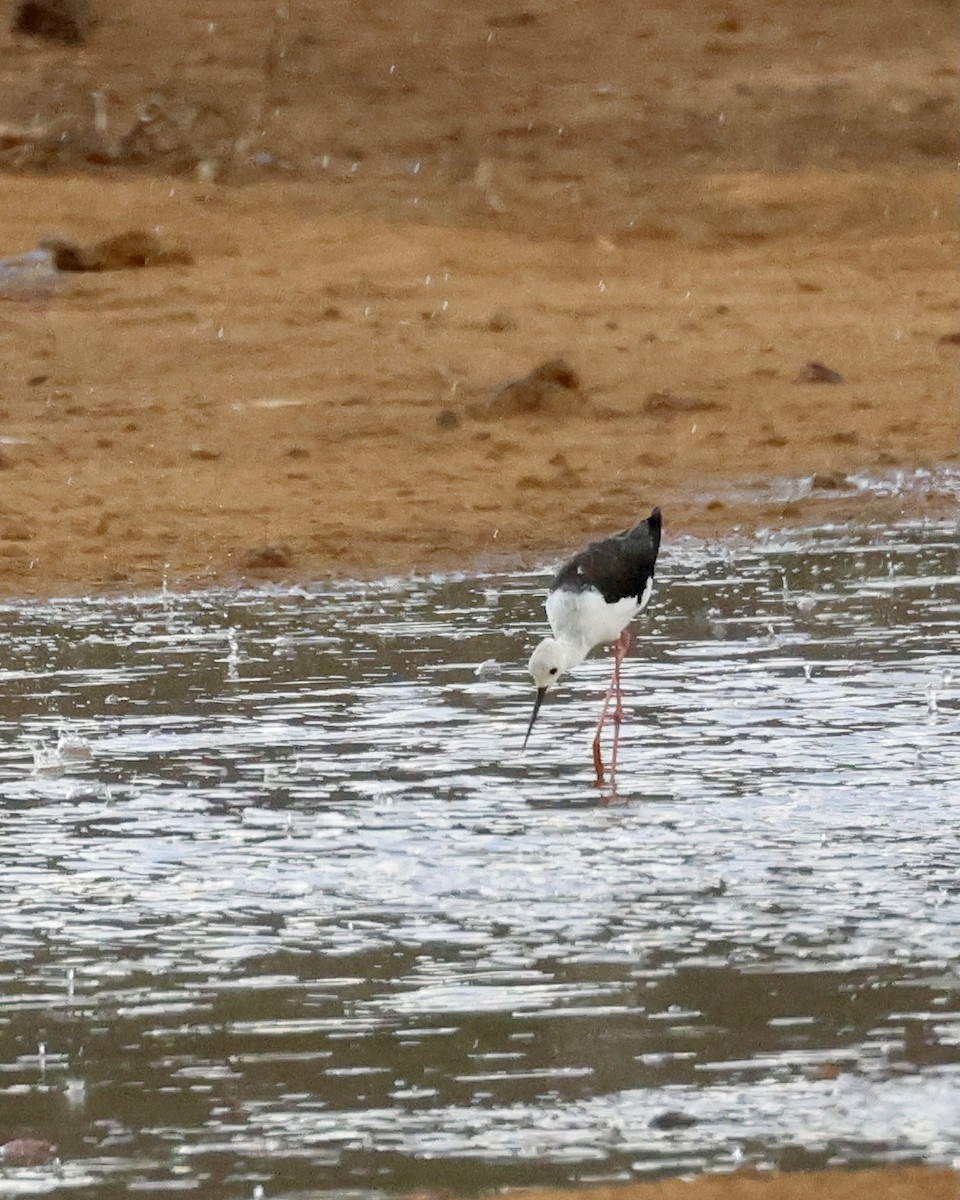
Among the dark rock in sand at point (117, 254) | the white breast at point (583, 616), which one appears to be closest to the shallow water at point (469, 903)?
the white breast at point (583, 616)

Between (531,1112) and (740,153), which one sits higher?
(740,153)

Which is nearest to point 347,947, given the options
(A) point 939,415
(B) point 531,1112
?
(B) point 531,1112

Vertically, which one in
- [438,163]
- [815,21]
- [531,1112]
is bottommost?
[531,1112]

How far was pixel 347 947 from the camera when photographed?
5.72 meters

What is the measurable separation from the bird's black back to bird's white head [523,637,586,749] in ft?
0.78

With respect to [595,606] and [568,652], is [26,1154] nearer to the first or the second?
[568,652]

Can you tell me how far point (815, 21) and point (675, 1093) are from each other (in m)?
23.8

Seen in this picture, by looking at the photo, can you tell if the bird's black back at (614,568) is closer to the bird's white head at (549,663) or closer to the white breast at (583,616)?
the white breast at (583,616)

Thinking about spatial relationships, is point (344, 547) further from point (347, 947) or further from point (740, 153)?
point (740, 153)

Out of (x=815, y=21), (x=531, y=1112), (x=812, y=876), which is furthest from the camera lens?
(x=815, y=21)

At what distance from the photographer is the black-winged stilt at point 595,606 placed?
8.04 meters

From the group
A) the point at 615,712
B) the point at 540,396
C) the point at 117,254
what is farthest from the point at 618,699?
the point at 117,254

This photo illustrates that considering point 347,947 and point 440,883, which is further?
point 440,883

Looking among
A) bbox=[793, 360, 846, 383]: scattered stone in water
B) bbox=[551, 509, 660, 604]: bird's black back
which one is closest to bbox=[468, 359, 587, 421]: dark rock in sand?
bbox=[793, 360, 846, 383]: scattered stone in water
